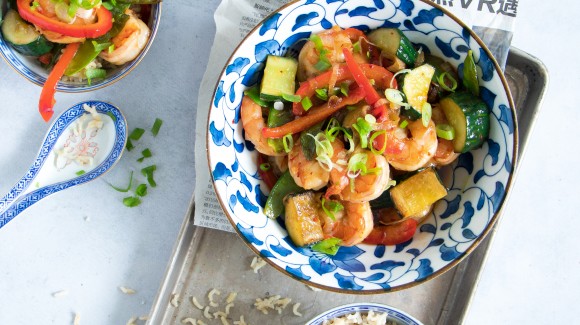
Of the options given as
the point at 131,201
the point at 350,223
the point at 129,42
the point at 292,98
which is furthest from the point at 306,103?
the point at 131,201

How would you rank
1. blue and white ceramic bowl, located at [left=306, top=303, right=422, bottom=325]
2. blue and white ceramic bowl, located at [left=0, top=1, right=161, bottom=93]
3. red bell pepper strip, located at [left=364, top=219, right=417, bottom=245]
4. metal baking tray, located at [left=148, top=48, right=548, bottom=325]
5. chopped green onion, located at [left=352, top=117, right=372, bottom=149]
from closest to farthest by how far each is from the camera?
1. chopped green onion, located at [left=352, top=117, right=372, bottom=149]
2. red bell pepper strip, located at [left=364, top=219, right=417, bottom=245]
3. blue and white ceramic bowl, located at [left=306, top=303, right=422, bottom=325]
4. metal baking tray, located at [left=148, top=48, right=548, bottom=325]
5. blue and white ceramic bowl, located at [left=0, top=1, right=161, bottom=93]

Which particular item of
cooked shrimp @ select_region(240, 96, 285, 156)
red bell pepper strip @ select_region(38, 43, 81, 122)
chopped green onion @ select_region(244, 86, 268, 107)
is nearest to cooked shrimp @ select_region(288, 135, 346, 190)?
cooked shrimp @ select_region(240, 96, 285, 156)

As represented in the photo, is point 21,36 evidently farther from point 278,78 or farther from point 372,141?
point 372,141

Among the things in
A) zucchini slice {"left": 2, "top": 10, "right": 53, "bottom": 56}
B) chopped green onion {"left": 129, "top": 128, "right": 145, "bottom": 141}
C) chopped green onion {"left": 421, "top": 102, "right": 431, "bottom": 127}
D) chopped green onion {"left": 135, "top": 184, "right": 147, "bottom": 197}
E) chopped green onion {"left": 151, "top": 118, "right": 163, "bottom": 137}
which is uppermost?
chopped green onion {"left": 421, "top": 102, "right": 431, "bottom": 127}

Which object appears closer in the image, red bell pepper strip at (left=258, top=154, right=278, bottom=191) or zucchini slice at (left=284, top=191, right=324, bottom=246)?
zucchini slice at (left=284, top=191, right=324, bottom=246)

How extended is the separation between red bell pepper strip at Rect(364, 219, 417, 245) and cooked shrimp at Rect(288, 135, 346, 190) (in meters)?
0.31

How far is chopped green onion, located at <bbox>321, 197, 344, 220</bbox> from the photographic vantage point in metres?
2.08

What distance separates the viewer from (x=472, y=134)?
200cm

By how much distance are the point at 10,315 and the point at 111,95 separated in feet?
3.71

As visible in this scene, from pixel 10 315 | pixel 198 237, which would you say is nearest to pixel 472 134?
pixel 198 237

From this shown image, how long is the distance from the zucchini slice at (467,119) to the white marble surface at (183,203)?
0.77 meters

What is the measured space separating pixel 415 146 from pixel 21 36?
1.65 meters

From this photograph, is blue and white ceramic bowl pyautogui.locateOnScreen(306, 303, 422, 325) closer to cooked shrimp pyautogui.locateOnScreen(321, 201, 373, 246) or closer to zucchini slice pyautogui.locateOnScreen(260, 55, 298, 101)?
cooked shrimp pyautogui.locateOnScreen(321, 201, 373, 246)

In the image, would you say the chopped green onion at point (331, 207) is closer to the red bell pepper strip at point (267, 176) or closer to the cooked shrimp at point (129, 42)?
the red bell pepper strip at point (267, 176)
